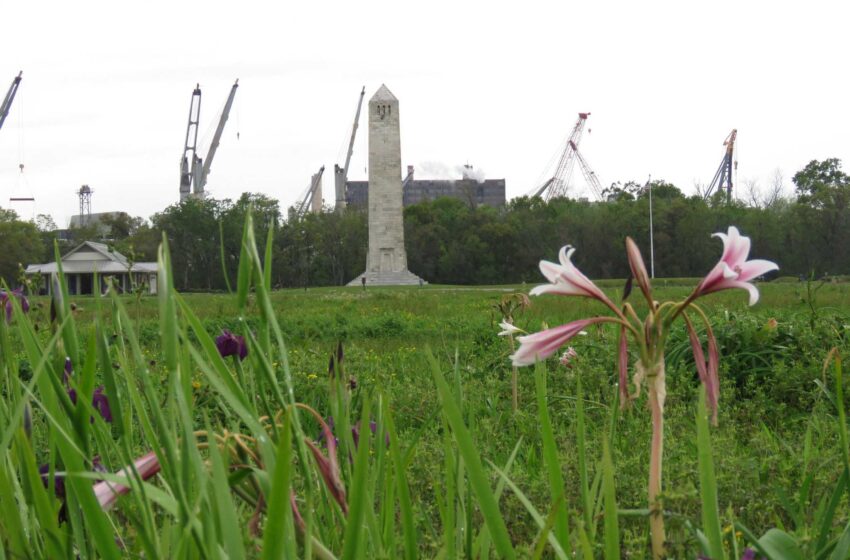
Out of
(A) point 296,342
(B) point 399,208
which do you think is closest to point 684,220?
(B) point 399,208

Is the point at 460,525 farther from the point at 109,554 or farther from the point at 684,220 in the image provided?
the point at 684,220

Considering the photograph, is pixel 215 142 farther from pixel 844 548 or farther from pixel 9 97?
pixel 844 548

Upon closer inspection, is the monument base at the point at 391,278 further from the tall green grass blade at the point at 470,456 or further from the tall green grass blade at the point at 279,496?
the tall green grass blade at the point at 279,496

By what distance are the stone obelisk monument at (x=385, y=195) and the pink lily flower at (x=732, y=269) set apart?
1378 inches

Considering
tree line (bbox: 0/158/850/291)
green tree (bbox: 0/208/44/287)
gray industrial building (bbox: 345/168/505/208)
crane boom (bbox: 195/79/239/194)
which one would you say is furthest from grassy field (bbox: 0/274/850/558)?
gray industrial building (bbox: 345/168/505/208)

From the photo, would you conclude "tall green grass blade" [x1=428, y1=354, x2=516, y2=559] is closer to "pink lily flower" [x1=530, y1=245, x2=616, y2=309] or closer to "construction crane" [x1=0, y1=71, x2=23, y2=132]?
"pink lily flower" [x1=530, y1=245, x2=616, y2=309]

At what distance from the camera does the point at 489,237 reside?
48.3 m

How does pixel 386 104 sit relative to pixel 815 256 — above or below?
above

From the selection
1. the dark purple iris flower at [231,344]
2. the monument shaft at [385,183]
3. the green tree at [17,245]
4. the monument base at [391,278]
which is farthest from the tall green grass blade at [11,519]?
the green tree at [17,245]

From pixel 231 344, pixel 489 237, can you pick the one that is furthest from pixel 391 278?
pixel 231 344

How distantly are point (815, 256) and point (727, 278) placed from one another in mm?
43994

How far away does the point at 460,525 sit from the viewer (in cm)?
114

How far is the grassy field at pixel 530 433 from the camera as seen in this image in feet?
2.86

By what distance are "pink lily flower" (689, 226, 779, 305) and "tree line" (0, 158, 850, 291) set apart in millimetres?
43088
